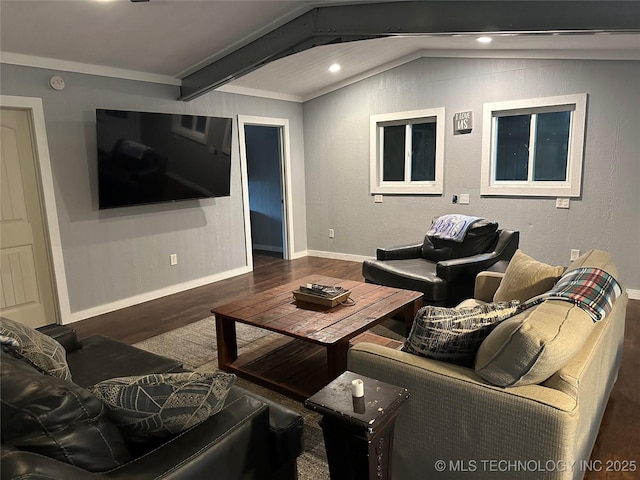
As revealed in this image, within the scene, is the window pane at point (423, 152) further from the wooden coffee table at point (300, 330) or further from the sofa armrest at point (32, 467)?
the sofa armrest at point (32, 467)

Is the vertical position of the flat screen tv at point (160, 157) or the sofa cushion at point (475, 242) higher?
the flat screen tv at point (160, 157)

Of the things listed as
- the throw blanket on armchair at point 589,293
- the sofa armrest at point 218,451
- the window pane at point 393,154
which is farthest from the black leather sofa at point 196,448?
the window pane at point 393,154

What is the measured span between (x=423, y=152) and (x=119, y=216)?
366 centimetres

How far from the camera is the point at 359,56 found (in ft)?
16.5

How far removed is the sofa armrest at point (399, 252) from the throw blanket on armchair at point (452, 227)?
0.21 metres

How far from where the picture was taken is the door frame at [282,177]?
5.57m

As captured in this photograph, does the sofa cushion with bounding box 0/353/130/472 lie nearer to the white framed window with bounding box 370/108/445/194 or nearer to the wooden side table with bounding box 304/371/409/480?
the wooden side table with bounding box 304/371/409/480

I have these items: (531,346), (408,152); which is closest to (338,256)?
(408,152)

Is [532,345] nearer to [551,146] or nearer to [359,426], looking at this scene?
[359,426]

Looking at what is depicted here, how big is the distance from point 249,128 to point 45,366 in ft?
19.5

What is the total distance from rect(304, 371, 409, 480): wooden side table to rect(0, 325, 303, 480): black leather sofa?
24cm

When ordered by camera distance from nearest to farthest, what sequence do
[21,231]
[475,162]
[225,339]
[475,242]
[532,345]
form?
[532,345] < [225,339] < [21,231] < [475,242] < [475,162]

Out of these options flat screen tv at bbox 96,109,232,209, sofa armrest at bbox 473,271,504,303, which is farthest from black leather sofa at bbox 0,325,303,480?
flat screen tv at bbox 96,109,232,209

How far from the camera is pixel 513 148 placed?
4.90m
